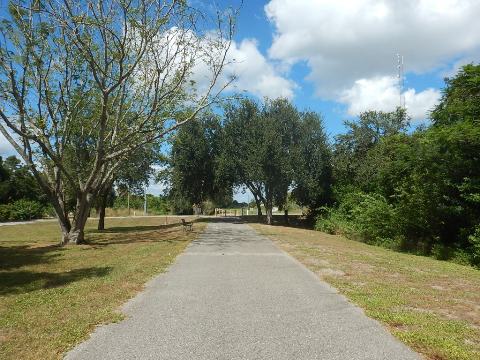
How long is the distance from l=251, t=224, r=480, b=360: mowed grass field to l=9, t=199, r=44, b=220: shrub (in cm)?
4706

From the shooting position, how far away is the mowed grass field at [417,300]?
5297 mm

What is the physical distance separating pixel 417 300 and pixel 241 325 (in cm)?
358

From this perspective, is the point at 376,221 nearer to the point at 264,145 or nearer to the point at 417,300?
the point at 264,145

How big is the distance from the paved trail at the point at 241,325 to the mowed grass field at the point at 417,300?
1.04 ft

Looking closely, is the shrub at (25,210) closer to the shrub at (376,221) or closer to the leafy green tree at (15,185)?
the leafy green tree at (15,185)

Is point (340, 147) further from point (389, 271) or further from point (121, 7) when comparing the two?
point (389, 271)

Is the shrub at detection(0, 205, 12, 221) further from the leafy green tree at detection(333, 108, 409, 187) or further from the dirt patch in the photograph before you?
the dirt patch

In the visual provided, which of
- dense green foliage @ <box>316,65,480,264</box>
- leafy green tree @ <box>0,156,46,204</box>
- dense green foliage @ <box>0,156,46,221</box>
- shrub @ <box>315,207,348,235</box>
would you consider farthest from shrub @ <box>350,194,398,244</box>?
leafy green tree @ <box>0,156,46,204</box>

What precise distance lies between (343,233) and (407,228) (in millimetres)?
7617

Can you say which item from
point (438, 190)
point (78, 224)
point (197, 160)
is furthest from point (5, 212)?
point (438, 190)

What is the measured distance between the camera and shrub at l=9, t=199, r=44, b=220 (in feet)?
170

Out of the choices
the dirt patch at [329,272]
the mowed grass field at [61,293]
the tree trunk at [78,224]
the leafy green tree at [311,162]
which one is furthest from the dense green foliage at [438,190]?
the tree trunk at [78,224]

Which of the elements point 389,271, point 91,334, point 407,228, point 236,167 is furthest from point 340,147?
point 91,334

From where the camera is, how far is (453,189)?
18.3m
